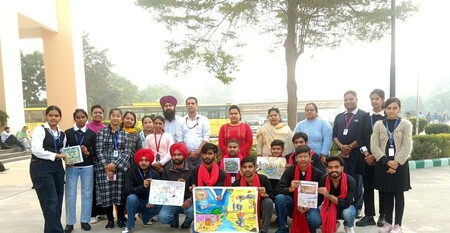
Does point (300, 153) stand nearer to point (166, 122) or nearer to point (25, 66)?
point (166, 122)

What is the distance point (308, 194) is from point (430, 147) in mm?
6747

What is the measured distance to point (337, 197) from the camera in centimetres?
387

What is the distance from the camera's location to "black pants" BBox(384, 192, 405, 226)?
4.06 metres

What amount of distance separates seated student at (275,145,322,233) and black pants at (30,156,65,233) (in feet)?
8.51

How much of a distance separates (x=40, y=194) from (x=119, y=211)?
101 cm

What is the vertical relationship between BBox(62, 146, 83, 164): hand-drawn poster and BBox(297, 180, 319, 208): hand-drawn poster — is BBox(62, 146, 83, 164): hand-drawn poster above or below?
above

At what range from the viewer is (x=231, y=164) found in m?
4.36

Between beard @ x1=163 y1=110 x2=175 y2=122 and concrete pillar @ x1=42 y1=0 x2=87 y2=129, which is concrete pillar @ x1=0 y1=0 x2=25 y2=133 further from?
beard @ x1=163 y1=110 x2=175 y2=122

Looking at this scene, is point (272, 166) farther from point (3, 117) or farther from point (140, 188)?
point (3, 117)

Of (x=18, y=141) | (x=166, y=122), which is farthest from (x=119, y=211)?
(x=18, y=141)

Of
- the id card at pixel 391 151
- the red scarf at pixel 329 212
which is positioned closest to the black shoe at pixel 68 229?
the red scarf at pixel 329 212

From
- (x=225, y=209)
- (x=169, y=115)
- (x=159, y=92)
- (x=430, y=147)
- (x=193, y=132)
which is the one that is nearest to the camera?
(x=225, y=209)

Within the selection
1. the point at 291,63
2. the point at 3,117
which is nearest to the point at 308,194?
the point at 291,63

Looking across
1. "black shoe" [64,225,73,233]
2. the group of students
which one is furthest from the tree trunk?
"black shoe" [64,225,73,233]
